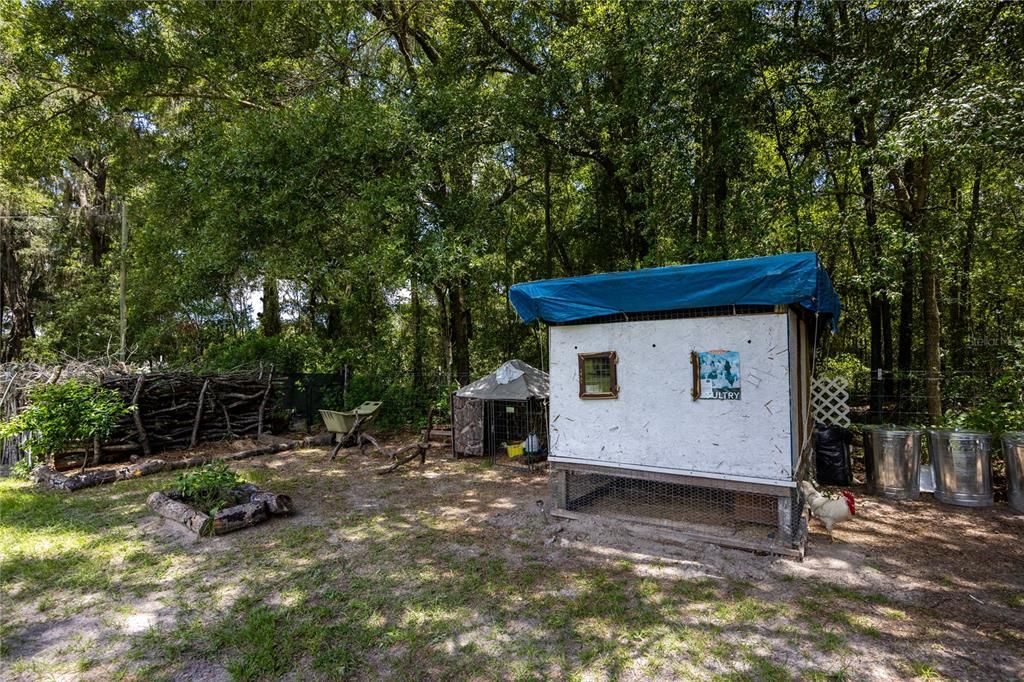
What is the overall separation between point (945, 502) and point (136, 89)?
15.8 metres

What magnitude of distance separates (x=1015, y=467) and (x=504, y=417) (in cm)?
746

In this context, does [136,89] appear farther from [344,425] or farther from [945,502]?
[945,502]

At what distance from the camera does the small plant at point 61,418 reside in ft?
24.4

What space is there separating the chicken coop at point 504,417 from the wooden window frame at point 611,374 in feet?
11.4

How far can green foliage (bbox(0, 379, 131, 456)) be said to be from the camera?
24.4 ft

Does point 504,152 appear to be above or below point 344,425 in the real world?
above

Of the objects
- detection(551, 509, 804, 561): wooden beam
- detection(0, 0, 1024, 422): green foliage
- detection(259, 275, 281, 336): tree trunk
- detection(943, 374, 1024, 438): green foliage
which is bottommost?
detection(551, 509, 804, 561): wooden beam

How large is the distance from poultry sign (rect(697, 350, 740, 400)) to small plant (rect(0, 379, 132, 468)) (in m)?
8.93

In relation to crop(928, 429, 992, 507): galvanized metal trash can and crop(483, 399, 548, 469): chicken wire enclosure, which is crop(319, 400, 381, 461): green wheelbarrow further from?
crop(928, 429, 992, 507): galvanized metal trash can

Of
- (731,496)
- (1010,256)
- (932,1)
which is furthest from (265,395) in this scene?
(1010,256)

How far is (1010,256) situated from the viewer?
8.99 m

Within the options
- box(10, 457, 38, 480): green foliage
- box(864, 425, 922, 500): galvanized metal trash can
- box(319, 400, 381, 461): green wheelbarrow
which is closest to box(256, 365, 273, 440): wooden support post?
box(319, 400, 381, 461): green wheelbarrow

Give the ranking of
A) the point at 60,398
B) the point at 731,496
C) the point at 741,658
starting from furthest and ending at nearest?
the point at 60,398 < the point at 731,496 < the point at 741,658

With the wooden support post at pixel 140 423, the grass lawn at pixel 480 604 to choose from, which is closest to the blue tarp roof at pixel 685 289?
the grass lawn at pixel 480 604
